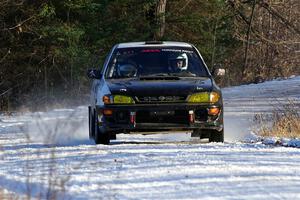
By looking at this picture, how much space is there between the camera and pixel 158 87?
11.8m

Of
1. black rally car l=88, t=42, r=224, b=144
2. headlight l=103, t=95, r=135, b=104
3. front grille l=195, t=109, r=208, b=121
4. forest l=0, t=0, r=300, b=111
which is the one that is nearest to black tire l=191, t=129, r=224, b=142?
black rally car l=88, t=42, r=224, b=144

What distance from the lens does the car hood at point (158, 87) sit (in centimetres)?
1164

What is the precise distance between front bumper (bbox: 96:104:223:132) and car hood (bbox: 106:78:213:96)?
0.19 metres

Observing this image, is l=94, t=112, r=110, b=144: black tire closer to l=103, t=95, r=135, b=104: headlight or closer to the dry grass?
l=103, t=95, r=135, b=104: headlight

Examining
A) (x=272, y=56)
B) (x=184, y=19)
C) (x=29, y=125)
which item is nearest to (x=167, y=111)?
(x=29, y=125)

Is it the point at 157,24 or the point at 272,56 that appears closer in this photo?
the point at 157,24

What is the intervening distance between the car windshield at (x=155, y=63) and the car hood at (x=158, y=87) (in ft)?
2.06

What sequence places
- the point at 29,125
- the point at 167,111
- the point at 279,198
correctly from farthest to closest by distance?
the point at 29,125 → the point at 167,111 → the point at 279,198

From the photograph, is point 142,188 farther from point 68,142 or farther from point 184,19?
point 184,19

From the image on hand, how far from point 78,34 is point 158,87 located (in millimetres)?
18578

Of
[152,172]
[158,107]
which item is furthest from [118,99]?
[152,172]

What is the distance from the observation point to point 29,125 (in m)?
17.9

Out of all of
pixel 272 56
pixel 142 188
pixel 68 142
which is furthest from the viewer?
pixel 272 56

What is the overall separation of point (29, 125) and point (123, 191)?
36.2ft
